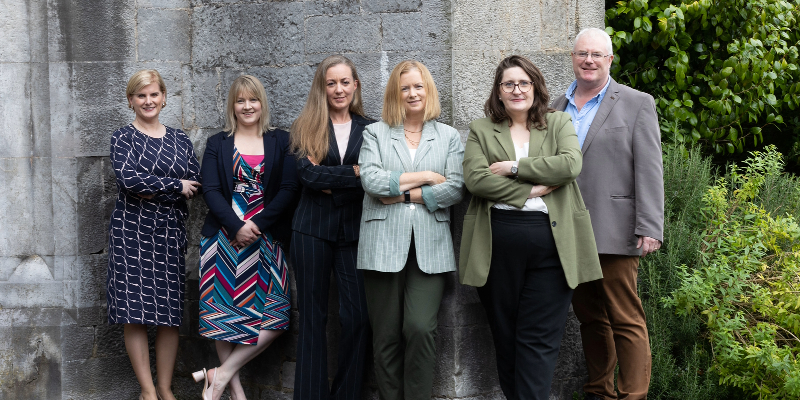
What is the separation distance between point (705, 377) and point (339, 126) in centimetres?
257

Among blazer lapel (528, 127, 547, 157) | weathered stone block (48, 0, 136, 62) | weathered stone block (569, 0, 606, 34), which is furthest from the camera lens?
weathered stone block (48, 0, 136, 62)

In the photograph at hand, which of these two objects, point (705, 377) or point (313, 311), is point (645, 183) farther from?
point (313, 311)

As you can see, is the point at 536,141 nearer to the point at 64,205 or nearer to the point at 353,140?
the point at 353,140

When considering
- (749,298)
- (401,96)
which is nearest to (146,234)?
(401,96)

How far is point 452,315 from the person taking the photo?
376 cm

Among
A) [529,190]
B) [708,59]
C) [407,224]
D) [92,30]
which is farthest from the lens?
[708,59]

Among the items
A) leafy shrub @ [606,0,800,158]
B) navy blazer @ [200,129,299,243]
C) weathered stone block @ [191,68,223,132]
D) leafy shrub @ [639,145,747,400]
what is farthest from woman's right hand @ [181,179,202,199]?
leafy shrub @ [606,0,800,158]

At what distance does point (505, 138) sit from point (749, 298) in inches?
68.1

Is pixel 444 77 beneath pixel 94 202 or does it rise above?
above

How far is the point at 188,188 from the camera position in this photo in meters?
3.85

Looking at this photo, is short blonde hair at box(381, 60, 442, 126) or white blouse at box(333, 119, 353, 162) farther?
white blouse at box(333, 119, 353, 162)

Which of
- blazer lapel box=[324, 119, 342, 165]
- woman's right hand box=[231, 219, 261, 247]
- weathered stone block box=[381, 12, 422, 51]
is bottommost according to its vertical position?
woman's right hand box=[231, 219, 261, 247]

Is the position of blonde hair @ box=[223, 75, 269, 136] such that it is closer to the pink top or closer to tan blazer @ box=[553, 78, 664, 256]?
the pink top

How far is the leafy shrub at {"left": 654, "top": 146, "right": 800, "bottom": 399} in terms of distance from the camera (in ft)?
11.4
